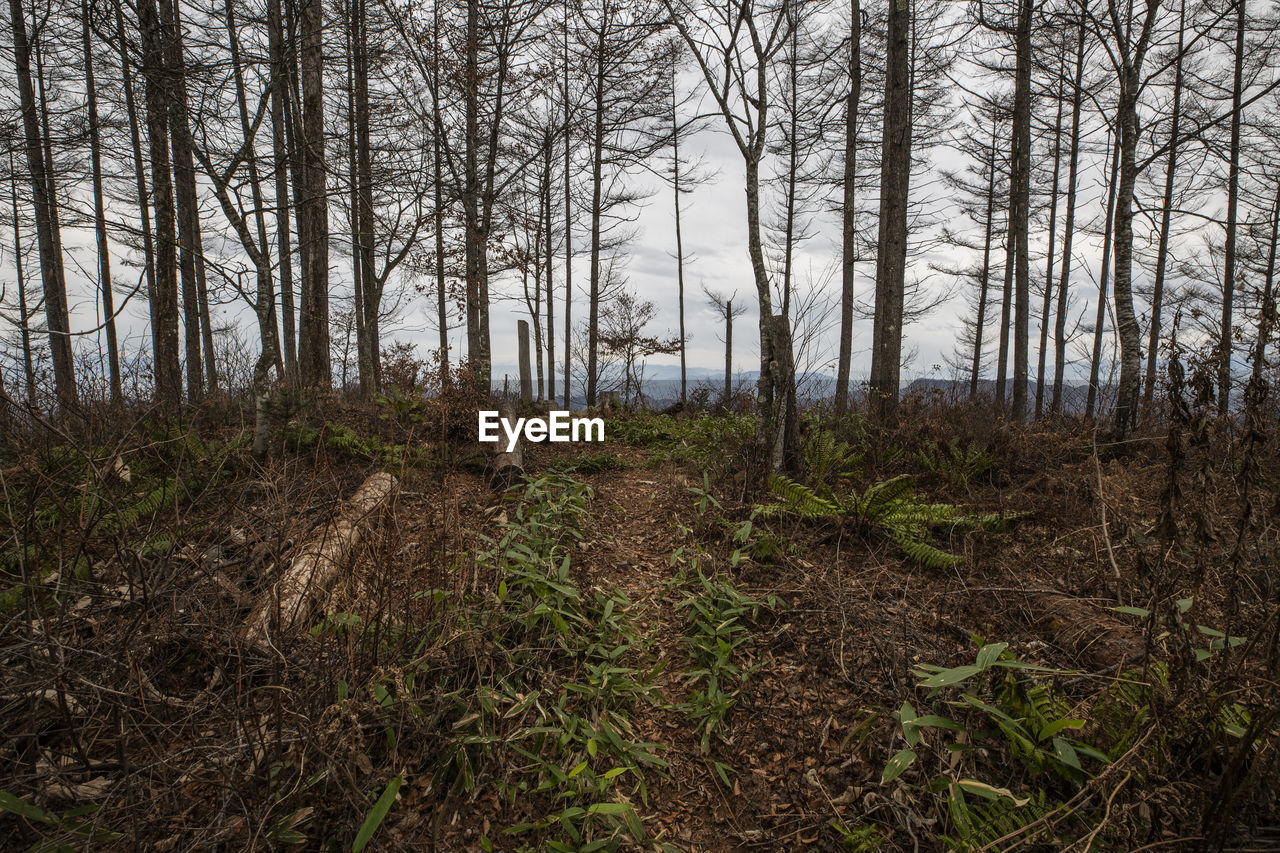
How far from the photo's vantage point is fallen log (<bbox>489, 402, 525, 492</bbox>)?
5.25 m

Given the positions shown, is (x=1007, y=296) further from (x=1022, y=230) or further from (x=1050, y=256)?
(x=1022, y=230)

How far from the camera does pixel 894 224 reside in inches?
340

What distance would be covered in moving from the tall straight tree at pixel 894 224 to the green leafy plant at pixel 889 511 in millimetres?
3394

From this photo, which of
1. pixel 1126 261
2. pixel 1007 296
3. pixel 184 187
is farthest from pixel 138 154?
pixel 1007 296

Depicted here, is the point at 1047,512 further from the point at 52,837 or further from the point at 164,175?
the point at 164,175

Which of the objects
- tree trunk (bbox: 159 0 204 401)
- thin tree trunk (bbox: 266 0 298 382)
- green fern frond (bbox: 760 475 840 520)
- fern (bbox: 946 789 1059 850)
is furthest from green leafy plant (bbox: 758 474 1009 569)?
tree trunk (bbox: 159 0 204 401)

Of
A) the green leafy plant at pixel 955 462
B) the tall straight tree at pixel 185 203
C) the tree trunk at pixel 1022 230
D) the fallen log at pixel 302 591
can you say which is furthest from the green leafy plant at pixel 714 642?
the tree trunk at pixel 1022 230

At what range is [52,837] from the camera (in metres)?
1.46

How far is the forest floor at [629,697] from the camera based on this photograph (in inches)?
65.6

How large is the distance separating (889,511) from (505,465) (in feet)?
11.5

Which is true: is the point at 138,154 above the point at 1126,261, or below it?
above

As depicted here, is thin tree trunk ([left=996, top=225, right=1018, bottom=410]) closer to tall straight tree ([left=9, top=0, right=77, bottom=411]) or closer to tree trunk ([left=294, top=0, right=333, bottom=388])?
tree trunk ([left=294, top=0, right=333, bottom=388])

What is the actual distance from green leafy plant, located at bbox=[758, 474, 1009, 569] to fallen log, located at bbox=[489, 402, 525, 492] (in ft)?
8.10

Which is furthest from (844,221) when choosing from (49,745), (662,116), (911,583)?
(49,745)
